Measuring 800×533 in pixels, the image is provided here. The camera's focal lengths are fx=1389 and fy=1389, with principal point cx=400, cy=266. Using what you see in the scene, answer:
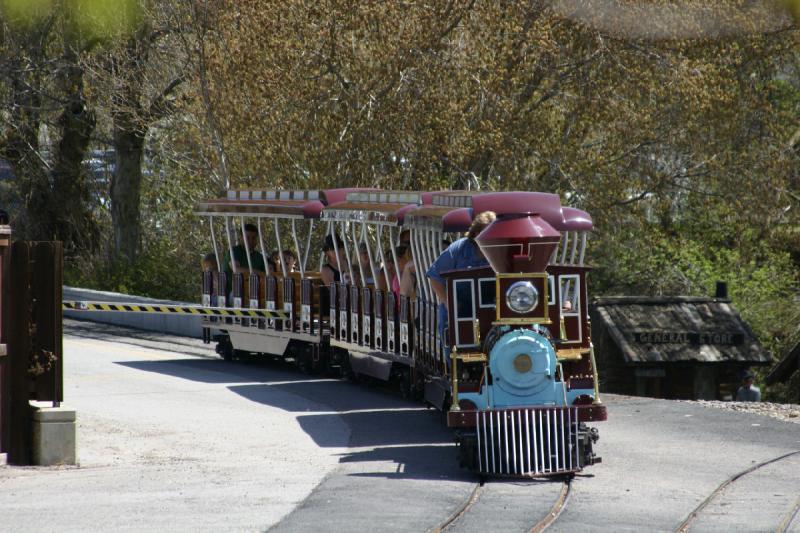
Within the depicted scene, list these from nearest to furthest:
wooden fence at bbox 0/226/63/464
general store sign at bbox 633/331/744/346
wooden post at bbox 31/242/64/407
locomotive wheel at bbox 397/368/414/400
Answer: wooden fence at bbox 0/226/63/464
wooden post at bbox 31/242/64/407
locomotive wheel at bbox 397/368/414/400
general store sign at bbox 633/331/744/346

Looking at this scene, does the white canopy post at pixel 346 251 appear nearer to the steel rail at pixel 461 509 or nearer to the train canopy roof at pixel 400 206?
the train canopy roof at pixel 400 206

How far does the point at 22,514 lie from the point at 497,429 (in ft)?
12.2

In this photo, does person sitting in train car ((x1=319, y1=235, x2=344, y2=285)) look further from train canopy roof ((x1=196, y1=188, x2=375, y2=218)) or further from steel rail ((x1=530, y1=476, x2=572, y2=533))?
steel rail ((x1=530, y1=476, x2=572, y2=533))

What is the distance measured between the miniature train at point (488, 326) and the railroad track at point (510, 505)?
241 mm

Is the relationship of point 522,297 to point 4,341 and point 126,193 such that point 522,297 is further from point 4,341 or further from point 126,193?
point 126,193

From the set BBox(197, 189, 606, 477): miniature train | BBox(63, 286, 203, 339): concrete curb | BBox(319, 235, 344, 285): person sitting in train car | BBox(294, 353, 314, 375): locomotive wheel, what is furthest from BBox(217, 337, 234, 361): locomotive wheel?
BBox(63, 286, 203, 339): concrete curb

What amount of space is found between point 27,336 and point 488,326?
3.89m

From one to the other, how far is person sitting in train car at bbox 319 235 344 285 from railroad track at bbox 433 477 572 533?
7.86 m

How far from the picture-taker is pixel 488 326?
38.9ft

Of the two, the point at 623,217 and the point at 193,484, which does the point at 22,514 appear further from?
the point at 623,217

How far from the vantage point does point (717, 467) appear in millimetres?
11922

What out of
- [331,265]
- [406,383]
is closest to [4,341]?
[406,383]

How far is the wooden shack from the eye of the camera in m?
28.6

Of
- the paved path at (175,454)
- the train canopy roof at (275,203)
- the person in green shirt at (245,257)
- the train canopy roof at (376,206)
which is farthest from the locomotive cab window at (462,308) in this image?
the person in green shirt at (245,257)
